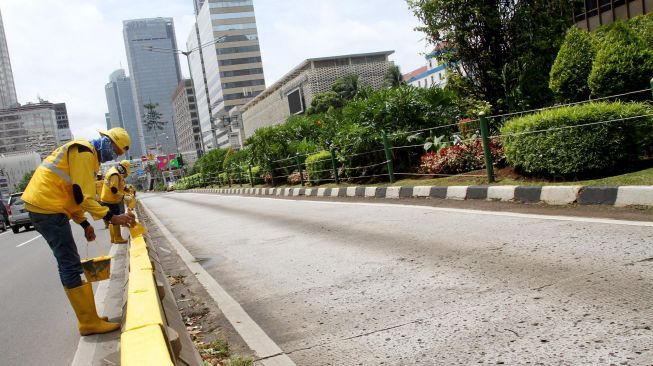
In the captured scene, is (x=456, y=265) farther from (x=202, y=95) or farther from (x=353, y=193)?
(x=202, y=95)

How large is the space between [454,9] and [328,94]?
64695 mm

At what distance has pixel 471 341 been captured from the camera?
9.87 ft

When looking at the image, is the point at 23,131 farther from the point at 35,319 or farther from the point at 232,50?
the point at 35,319

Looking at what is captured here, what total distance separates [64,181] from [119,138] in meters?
0.67

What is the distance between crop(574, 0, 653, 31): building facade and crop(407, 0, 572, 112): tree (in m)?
15.8

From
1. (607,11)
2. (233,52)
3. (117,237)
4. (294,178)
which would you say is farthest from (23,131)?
(117,237)

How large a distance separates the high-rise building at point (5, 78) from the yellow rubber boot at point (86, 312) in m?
209

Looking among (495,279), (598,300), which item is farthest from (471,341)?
(495,279)

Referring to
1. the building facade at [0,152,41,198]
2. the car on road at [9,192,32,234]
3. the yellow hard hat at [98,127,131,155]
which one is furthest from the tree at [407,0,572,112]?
the building facade at [0,152,41,198]

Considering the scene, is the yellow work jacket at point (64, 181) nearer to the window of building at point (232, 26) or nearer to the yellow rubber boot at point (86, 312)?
the yellow rubber boot at point (86, 312)

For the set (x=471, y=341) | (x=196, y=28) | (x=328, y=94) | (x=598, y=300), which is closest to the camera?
(x=471, y=341)

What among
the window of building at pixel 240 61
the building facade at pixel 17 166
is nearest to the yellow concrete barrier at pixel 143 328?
the window of building at pixel 240 61

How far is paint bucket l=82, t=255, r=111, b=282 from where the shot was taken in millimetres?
4668

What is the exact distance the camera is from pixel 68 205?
4332 mm
